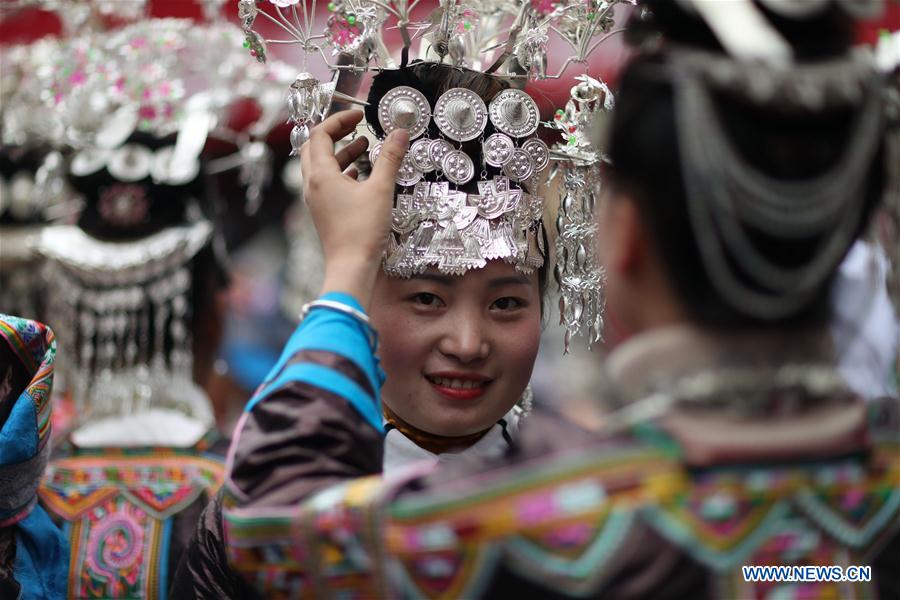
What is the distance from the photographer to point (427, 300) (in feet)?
6.82

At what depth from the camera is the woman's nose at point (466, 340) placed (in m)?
2.02

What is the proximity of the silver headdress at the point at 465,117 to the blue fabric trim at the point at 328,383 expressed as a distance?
0.58 metres

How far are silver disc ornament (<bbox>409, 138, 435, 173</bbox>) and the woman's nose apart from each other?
29 cm

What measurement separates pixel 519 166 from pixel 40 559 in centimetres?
123

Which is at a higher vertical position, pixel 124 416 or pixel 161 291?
pixel 161 291

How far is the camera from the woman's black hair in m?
1.24

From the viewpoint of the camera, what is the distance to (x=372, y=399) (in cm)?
151

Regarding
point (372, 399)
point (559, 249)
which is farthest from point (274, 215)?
point (372, 399)

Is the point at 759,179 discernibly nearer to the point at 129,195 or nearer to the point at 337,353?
the point at 337,353

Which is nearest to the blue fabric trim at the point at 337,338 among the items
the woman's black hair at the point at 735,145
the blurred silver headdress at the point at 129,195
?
the woman's black hair at the point at 735,145

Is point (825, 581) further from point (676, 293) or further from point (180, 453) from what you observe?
point (180, 453)

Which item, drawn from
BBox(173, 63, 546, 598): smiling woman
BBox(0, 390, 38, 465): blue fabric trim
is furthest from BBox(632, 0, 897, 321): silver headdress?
BBox(0, 390, 38, 465): blue fabric trim

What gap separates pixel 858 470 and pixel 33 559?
5.21 ft

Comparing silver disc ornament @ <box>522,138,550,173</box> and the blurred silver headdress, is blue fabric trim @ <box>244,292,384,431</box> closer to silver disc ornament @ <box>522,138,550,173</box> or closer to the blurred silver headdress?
silver disc ornament @ <box>522,138,550,173</box>
